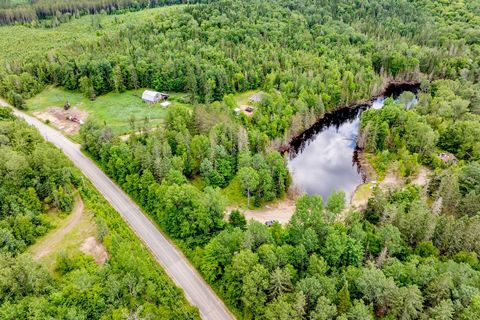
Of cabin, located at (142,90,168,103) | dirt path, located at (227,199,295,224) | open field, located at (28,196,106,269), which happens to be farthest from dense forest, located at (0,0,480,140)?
open field, located at (28,196,106,269)

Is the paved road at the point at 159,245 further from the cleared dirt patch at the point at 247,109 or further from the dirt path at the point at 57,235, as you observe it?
the cleared dirt patch at the point at 247,109

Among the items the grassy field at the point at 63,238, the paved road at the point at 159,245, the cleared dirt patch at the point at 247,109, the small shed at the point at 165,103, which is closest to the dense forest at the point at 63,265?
the grassy field at the point at 63,238

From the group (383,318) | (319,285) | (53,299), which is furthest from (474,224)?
(53,299)

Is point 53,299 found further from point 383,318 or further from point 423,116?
point 423,116

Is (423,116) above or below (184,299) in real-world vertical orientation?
above

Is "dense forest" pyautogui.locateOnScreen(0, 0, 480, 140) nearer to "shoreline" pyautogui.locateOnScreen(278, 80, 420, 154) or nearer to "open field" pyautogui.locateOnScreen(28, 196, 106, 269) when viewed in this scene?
"shoreline" pyautogui.locateOnScreen(278, 80, 420, 154)

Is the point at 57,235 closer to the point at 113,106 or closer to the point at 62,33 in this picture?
the point at 113,106

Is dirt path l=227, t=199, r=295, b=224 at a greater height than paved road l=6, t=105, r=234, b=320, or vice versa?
paved road l=6, t=105, r=234, b=320
